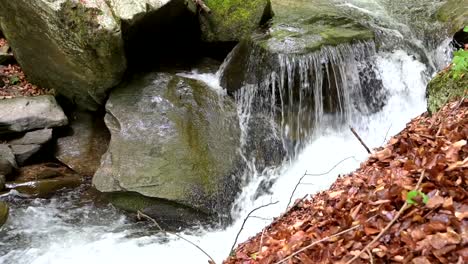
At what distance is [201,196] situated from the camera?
6281mm

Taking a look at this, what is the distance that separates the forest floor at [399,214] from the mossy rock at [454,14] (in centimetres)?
539

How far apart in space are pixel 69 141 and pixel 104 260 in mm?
3035

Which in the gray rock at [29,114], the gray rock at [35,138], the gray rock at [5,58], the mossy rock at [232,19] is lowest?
the gray rock at [35,138]

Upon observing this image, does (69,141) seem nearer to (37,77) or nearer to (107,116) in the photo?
(107,116)

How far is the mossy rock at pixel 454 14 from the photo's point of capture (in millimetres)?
8328

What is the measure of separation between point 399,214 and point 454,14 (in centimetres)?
775

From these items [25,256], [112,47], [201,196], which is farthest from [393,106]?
[25,256]

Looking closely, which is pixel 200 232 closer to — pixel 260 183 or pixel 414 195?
pixel 260 183

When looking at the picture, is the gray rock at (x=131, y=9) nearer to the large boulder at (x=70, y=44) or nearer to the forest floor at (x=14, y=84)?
the large boulder at (x=70, y=44)

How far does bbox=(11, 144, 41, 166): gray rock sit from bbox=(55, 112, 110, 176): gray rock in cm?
40

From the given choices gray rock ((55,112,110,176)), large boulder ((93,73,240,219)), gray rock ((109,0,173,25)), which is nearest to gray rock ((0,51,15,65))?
gray rock ((55,112,110,176))

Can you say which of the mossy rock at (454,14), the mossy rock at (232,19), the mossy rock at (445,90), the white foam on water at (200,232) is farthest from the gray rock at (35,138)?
the mossy rock at (454,14)

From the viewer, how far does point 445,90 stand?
188 inches

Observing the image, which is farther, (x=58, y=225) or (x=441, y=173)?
(x=58, y=225)
